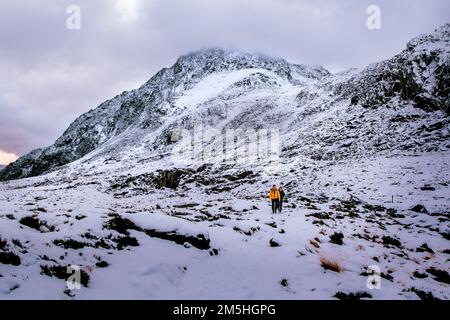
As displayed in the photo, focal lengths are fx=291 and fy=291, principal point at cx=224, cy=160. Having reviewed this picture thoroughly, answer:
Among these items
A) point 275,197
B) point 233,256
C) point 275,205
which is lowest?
point 233,256

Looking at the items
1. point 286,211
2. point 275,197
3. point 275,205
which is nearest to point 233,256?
point 275,197

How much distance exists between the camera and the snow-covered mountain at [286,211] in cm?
710

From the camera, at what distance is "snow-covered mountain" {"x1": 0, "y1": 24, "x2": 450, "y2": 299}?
710 centimetres

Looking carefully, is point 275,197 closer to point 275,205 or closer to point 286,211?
point 275,205

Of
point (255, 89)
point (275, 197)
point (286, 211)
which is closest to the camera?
point (275, 197)

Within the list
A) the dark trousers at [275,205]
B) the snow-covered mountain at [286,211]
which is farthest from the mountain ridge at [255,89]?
the dark trousers at [275,205]

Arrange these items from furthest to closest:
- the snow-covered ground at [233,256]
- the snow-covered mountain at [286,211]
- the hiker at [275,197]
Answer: the hiker at [275,197] < the snow-covered mountain at [286,211] < the snow-covered ground at [233,256]

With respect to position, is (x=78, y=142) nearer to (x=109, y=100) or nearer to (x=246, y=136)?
(x=109, y=100)

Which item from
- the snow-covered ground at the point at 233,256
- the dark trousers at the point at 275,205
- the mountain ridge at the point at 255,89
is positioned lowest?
the snow-covered ground at the point at 233,256

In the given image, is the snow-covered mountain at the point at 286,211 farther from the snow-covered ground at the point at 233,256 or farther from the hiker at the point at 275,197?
the hiker at the point at 275,197

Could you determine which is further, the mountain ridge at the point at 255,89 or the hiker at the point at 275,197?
the mountain ridge at the point at 255,89

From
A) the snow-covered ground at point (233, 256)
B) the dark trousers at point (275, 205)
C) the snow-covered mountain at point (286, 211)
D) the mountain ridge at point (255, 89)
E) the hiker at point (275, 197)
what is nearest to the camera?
the snow-covered ground at point (233, 256)

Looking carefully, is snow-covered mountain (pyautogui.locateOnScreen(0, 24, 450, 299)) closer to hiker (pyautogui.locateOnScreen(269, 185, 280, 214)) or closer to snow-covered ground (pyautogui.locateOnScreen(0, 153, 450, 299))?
snow-covered ground (pyautogui.locateOnScreen(0, 153, 450, 299))

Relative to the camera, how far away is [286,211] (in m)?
18.7
